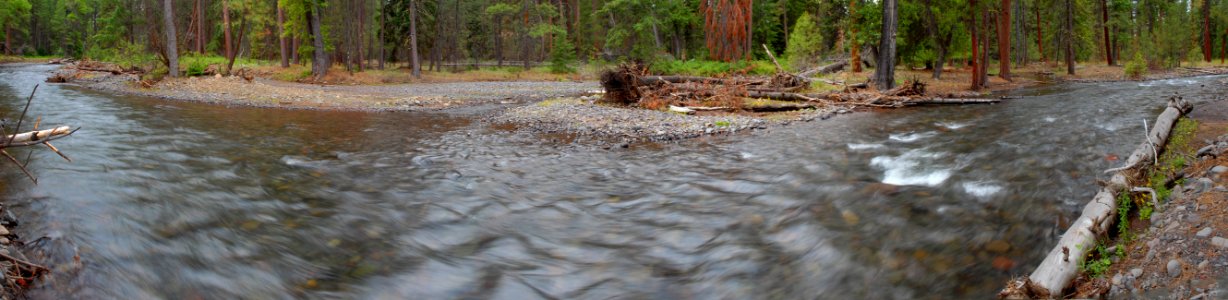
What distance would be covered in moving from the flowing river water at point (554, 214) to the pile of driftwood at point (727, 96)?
5.23 metres

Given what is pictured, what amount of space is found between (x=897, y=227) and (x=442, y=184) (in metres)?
5.49

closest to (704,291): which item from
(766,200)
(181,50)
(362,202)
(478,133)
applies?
(766,200)

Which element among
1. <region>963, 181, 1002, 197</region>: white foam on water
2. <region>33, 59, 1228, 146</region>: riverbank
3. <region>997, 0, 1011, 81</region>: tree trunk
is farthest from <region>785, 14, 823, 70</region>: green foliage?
<region>963, 181, 1002, 197</region>: white foam on water

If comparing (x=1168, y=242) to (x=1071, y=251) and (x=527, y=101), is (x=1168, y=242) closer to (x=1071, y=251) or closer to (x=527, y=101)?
(x=1071, y=251)

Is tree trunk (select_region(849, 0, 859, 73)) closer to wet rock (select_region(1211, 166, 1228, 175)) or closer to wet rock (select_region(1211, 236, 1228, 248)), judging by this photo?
wet rock (select_region(1211, 166, 1228, 175))

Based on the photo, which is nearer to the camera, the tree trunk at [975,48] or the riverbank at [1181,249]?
the riverbank at [1181,249]

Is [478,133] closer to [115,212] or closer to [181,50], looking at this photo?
[115,212]

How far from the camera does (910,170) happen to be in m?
8.82

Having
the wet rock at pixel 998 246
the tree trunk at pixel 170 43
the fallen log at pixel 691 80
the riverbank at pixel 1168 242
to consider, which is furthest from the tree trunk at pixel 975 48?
the tree trunk at pixel 170 43

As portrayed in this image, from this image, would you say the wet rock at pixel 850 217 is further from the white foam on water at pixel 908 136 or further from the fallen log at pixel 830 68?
the fallen log at pixel 830 68

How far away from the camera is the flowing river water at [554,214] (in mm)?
4832

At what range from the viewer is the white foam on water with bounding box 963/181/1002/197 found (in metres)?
7.20

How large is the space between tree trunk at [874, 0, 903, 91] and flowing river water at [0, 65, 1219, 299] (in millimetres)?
9944

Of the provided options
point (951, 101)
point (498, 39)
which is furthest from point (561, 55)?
point (951, 101)
